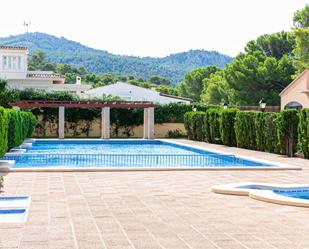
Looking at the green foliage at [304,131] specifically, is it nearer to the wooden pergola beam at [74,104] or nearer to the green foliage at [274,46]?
the wooden pergola beam at [74,104]

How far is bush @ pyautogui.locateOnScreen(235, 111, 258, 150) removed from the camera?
83.7ft

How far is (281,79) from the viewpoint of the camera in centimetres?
5175

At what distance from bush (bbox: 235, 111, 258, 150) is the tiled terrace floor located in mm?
12408

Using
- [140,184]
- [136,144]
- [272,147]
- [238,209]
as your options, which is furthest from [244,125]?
[238,209]

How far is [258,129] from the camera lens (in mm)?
24719

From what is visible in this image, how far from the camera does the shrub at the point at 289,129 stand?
21.7 meters

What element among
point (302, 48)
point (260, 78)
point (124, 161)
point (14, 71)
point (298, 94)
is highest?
point (302, 48)

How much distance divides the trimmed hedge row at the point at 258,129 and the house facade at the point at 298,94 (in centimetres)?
842

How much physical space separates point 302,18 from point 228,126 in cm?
2533

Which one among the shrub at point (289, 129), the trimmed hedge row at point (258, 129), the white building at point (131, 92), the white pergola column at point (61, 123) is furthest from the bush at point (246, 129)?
the white building at point (131, 92)

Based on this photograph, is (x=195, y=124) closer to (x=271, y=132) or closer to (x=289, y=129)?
(x=271, y=132)

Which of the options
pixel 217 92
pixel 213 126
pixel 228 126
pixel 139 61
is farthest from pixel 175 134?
pixel 139 61

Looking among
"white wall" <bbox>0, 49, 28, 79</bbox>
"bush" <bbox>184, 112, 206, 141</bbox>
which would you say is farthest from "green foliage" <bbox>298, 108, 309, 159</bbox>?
"white wall" <bbox>0, 49, 28, 79</bbox>

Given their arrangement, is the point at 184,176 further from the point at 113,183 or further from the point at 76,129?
the point at 76,129
